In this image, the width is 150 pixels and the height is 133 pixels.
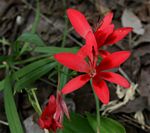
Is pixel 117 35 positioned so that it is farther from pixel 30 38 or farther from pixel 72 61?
pixel 30 38

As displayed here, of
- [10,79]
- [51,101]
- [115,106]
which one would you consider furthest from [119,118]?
[51,101]

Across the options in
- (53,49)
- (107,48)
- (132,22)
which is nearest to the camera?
(53,49)

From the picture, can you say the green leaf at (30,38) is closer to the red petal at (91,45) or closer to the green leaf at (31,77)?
the green leaf at (31,77)

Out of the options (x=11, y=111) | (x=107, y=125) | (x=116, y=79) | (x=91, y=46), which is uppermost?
(x=91, y=46)

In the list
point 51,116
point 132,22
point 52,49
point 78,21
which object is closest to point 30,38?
point 52,49

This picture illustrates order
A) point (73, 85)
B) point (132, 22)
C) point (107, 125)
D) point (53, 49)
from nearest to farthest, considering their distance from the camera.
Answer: point (73, 85) < point (107, 125) < point (53, 49) < point (132, 22)

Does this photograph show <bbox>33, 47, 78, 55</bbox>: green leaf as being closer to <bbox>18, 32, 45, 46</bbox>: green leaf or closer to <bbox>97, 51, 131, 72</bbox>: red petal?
<bbox>18, 32, 45, 46</bbox>: green leaf

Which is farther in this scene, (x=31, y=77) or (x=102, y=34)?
(x=31, y=77)
